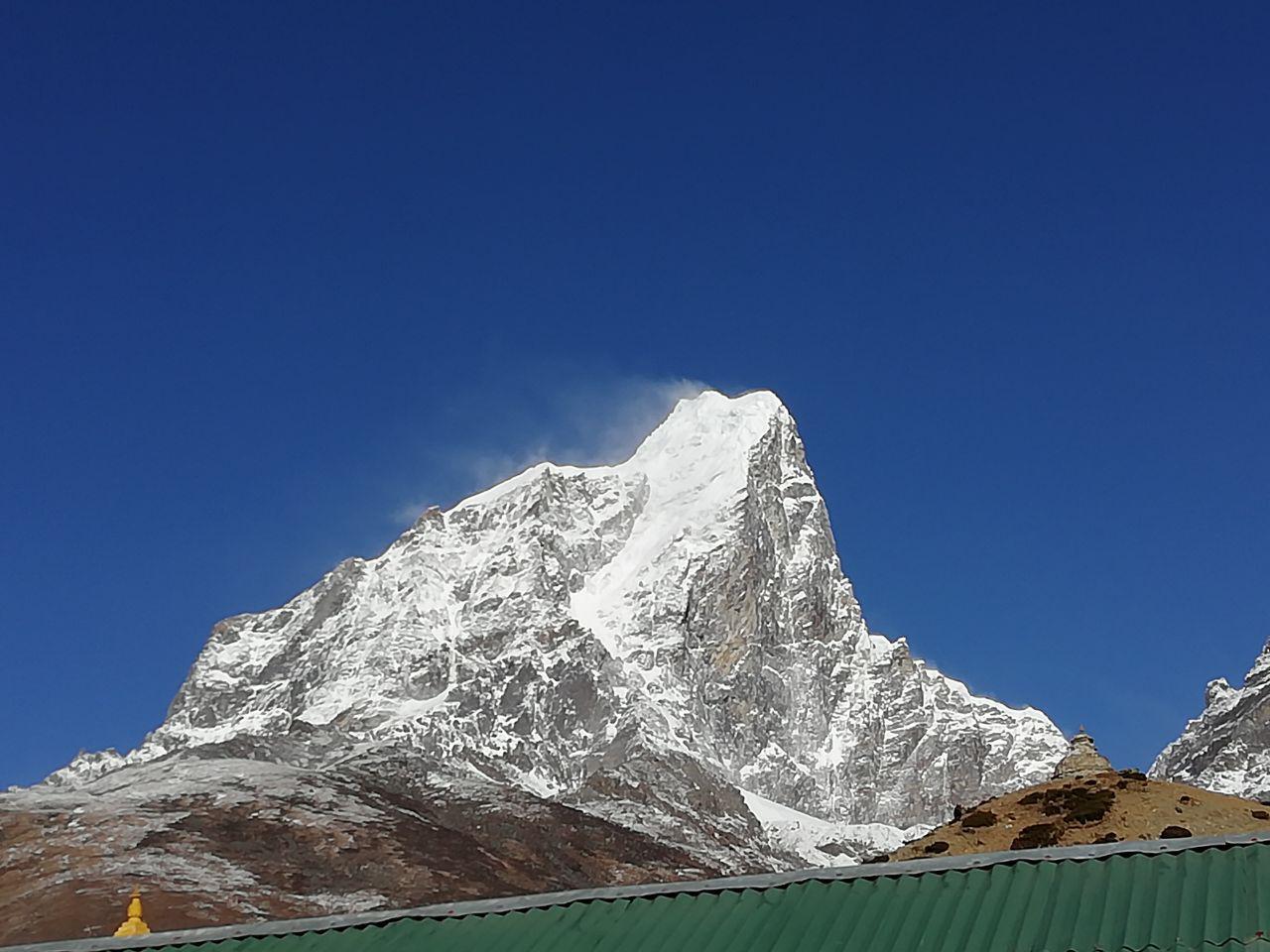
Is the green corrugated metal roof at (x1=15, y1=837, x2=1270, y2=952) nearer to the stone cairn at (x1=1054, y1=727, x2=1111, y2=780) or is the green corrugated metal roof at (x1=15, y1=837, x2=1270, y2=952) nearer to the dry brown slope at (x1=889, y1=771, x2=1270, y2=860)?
the dry brown slope at (x1=889, y1=771, x2=1270, y2=860)

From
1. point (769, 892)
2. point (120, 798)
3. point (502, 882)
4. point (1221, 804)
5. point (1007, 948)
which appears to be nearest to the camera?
point (1007, 948)

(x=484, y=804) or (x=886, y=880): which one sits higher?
(x=484, y=804)

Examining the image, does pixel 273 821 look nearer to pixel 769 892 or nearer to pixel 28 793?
pixel 28 793

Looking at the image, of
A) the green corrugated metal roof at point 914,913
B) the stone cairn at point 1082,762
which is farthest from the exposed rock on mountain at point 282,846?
the green corrugated metal roof at point 914,913

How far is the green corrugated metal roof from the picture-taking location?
1327cm

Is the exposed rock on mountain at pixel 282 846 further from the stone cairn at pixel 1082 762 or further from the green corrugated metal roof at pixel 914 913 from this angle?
the green corrugated metal roof at pixel 914 913

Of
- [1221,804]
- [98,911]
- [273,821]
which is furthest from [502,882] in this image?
[1221,804]

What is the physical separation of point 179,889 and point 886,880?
102266mm

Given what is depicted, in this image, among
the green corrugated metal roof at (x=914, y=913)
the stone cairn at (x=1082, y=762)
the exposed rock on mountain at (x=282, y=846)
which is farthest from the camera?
the exposed rock on mountain at (x=282, y=846)

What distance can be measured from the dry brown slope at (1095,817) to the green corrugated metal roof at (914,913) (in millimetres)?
26250

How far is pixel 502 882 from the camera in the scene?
131m

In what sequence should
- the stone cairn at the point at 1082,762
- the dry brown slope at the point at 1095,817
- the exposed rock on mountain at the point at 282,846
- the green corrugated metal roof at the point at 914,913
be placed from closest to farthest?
the green corrugated metal roof at the point at 914,913 → the dry brown slope at the point at 1095,817 → the stone cairn at the point at 1082,762 → the exposed rock on mountain at the point at 282,846

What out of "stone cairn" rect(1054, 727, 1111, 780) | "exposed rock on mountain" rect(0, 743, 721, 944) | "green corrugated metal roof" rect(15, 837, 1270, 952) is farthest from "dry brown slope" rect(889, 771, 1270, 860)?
"exposed rock on mountain" rect(0, 743, 721, 944)

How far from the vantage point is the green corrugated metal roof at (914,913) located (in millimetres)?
13266
